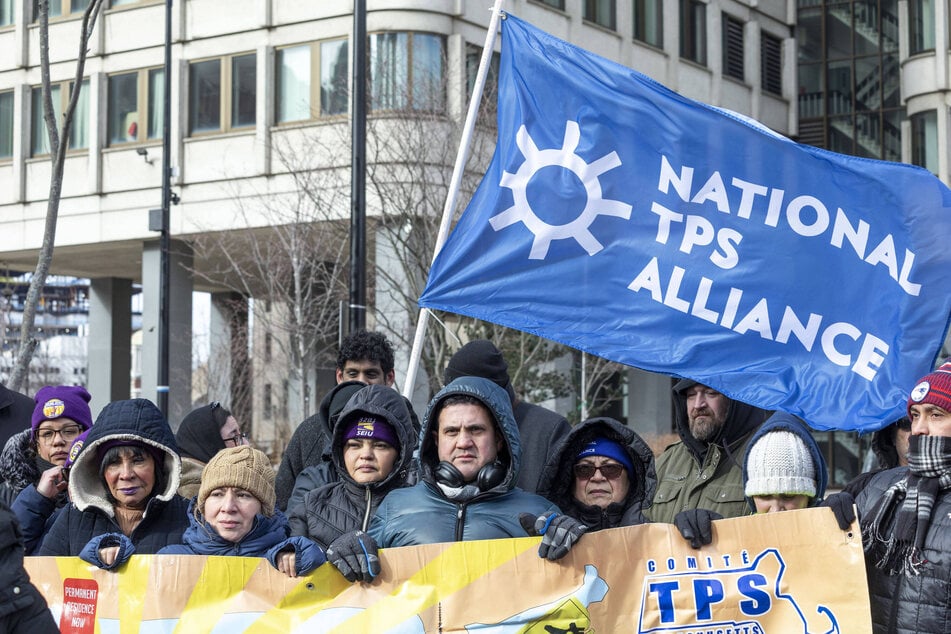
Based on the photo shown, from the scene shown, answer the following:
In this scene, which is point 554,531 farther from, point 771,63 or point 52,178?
point 771,63

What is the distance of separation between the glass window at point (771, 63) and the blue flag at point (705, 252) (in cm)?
2962

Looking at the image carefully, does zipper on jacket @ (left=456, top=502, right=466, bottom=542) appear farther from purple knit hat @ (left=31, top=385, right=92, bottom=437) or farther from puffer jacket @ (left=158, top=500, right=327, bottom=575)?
purple knit hat @ (left=31, top=385, right=92, bottom=437)

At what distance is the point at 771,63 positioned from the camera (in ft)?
118

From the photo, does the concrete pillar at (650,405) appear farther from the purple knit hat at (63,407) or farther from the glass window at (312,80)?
the purple knit hat at (63,407)

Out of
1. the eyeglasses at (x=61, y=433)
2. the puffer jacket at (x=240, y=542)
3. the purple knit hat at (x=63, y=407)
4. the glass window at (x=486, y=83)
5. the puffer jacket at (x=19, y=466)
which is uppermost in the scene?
the glass window at (x=486, y=83)

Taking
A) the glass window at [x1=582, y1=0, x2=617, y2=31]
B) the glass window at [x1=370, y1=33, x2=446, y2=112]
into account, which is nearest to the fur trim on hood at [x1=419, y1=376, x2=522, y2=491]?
the glass window at [x1=370, y1=33, x2=446, y2=112]

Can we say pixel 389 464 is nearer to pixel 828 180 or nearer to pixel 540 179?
pixel 540 179

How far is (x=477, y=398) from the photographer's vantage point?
5035mm

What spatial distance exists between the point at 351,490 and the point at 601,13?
25.3 metres

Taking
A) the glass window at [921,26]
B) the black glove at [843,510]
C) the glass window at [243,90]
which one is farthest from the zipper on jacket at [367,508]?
the glass window at [921,26]

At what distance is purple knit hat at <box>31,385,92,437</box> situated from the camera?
6.61 m

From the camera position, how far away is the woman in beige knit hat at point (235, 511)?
16.7 ft

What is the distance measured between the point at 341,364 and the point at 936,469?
3.62 m

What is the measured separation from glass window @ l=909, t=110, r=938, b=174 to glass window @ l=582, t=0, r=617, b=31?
8790mm
